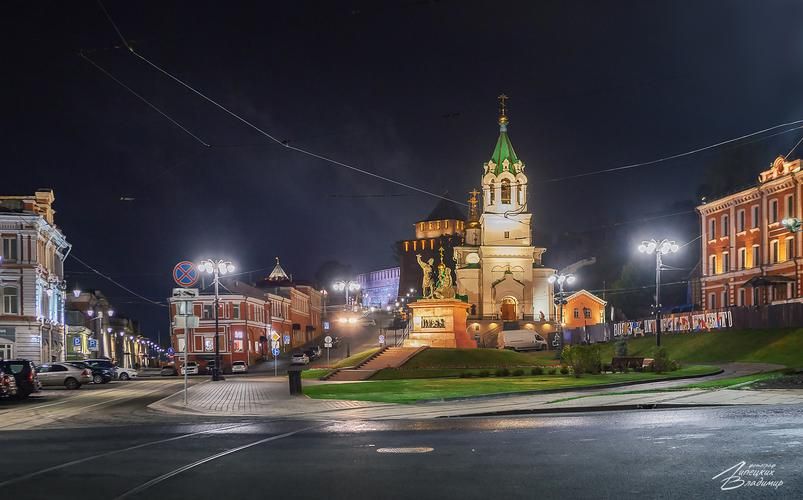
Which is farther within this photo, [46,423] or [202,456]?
[46,423]

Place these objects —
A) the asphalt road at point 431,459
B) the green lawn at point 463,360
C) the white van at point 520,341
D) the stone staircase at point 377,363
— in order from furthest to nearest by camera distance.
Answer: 1. the white van at point 520,341
2. the green lawn at point 463,360
3. the stone staircase at point 377,363
4. the asphalt road at point 431,459

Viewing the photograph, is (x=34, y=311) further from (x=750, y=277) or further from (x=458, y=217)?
(x=458, y=217)

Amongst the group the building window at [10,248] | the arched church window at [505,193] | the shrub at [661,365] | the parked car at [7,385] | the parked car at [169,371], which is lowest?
the parked car at [169,371]

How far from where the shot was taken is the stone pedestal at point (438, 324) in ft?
191

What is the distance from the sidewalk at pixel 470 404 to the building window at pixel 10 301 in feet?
132

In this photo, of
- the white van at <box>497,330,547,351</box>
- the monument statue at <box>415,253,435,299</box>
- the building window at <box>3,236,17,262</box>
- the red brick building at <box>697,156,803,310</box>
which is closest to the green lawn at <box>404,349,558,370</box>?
the monument statue at <box>415,253,435,299</box>

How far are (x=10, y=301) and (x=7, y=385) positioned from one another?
35.0 metres

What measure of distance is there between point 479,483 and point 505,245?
287 feet

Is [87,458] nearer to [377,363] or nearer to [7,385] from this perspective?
[7,385]

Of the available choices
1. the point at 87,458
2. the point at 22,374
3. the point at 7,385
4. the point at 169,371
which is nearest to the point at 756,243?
the point at 169,371

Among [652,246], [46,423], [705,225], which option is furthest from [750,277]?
[46,423]

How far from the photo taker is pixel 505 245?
96062 millimetres

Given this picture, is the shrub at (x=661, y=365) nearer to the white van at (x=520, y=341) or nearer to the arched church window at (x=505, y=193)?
the white van at (x=520, y=341)

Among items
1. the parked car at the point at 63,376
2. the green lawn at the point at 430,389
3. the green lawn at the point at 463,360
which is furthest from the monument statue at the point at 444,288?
the parked car at the point at 63,376
